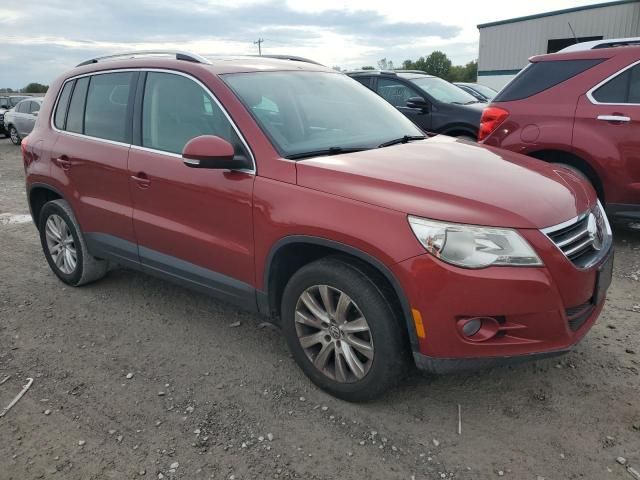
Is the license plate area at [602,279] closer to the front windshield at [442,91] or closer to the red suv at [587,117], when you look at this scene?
the red suv at [587,117]

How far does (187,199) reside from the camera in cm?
333

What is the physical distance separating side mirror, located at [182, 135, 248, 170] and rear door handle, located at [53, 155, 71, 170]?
1.72 meters

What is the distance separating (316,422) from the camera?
2.79 metres

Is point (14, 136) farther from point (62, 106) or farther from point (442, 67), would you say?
point (442, 67)

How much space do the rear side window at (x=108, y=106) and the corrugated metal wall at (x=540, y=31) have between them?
980 inches

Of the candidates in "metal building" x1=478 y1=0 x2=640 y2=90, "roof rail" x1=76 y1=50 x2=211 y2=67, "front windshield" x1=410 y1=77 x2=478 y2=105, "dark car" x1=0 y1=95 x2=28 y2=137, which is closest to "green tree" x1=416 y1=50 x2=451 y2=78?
"metal building" x1=478 y1=0 x2=640 y2=90

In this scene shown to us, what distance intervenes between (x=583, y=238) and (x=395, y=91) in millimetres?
6911

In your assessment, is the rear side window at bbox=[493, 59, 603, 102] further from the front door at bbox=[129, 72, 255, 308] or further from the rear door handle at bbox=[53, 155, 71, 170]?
the rear door handle at bbox=[53, 155, 71, 170]

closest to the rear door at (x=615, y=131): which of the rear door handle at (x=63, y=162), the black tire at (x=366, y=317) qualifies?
the black tire at (x=366, y=317)

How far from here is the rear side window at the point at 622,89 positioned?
5008 millimetres

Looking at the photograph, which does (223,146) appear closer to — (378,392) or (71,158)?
(378,392)

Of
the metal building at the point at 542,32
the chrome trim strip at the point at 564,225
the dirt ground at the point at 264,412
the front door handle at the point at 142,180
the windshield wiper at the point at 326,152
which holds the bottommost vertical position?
the dirt ground at the point at 264,412

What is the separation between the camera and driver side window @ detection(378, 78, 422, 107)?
354 inches

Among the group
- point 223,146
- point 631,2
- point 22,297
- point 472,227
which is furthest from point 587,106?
point 631,2
